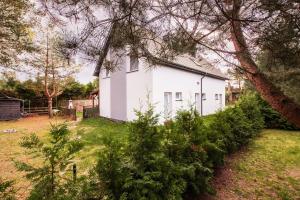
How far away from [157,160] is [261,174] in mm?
4283

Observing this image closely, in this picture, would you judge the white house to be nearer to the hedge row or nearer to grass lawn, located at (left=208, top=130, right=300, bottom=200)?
grass lawn, located at (left=208, top=130, right=300, bottom=200)

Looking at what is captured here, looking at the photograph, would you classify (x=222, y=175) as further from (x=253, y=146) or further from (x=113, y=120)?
(x=113, y=120)

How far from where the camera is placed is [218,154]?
6.21 metres

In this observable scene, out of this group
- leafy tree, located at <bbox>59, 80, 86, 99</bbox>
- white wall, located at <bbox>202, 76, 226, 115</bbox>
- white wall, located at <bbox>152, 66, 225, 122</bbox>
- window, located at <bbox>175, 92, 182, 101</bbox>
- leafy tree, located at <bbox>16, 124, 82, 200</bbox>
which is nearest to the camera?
leafy tree, located at <bbox>16, 124, 82, 200</bbox>

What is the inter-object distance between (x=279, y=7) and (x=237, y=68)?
4.28 ft

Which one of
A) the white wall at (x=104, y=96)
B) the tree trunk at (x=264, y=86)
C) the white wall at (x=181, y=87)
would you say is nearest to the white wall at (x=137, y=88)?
the white wall at (x=181, y=87)

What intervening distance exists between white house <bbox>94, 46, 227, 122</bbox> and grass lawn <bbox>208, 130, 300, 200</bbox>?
3773 millimetres

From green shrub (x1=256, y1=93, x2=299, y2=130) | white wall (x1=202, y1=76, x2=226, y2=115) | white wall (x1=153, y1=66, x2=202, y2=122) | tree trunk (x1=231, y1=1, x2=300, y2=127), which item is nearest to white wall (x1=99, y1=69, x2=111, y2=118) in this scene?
white wall (x1=153, y1=66, x2=202, y2=122)

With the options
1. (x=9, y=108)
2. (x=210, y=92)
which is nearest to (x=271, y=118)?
(x=210, y=92)

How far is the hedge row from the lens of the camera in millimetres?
3613

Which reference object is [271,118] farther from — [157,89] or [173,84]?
[157,89]

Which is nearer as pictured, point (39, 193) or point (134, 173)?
point (39, 193)

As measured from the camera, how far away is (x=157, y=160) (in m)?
3.99

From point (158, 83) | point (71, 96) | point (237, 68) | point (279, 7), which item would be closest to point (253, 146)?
point (158, 83)
